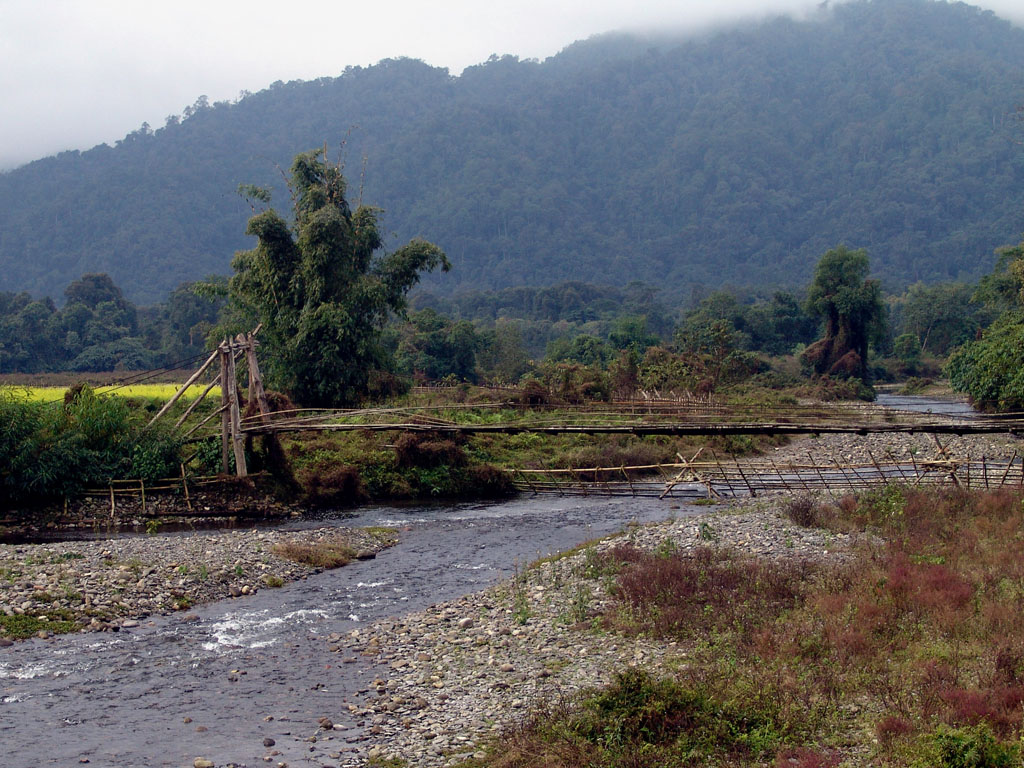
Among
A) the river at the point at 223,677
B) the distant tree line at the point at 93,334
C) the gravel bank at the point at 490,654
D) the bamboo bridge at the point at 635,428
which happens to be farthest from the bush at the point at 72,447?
the distant tree line at the point at 93,334

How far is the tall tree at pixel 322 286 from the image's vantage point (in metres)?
34.7

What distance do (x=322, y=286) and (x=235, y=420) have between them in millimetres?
9489

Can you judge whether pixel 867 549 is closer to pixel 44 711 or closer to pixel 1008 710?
pixel 1008 710

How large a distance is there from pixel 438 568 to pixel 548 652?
6.74 metres

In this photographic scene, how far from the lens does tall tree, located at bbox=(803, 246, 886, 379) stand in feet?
221

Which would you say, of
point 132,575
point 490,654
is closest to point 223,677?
point 490,654

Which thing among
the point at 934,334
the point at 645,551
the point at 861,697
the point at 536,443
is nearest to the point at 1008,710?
the point at 861,697

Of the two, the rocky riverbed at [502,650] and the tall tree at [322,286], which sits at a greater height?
the tall tree at [322,286]

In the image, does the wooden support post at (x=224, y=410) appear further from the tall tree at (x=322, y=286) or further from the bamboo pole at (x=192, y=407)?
the tall tree at (x=322, y=286)

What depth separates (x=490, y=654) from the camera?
1351cm

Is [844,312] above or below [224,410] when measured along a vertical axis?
below

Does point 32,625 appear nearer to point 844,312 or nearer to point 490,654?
point 490,654

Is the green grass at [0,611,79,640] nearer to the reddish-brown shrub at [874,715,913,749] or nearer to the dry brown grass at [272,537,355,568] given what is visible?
the dry brown grass at [272,537,355,568]

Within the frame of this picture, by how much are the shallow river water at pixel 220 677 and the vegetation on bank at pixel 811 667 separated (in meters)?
3.15
